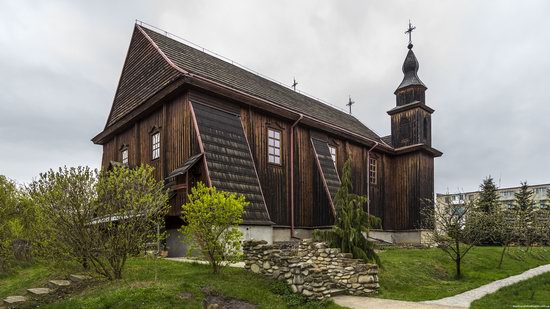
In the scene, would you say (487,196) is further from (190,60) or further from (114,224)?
(114,224)

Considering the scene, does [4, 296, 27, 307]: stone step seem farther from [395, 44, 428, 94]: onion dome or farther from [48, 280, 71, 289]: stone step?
[395, 44, 428, 94]: onion dome

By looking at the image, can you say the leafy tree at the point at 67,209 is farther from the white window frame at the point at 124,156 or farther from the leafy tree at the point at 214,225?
the white window frame at the point at 124,156

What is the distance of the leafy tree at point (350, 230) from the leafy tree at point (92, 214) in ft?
17.2

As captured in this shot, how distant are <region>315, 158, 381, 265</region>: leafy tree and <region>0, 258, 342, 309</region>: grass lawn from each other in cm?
253

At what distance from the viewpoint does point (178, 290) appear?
862cm

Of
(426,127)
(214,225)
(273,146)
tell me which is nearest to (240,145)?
(273,146)

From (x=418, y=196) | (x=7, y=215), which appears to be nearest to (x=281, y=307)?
(x=7, y=215)

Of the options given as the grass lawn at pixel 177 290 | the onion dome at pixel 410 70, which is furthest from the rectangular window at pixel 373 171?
the grass lawn at pixel 177 290

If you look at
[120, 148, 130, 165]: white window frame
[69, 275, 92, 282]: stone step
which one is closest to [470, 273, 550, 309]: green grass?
[69, 275, 92, 282]: stone step

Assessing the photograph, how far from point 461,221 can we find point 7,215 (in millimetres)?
16994

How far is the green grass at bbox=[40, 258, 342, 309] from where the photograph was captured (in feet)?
26.6

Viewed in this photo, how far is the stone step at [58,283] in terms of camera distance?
1040cm

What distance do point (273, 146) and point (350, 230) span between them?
23.1 feet

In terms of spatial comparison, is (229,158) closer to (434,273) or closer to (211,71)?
(211,71)
